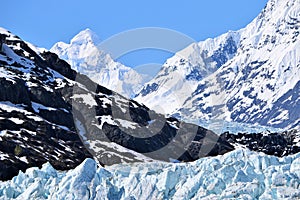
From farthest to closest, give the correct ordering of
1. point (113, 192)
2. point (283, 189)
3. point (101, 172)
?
point (101, 172) → point (113, 192) → point (283, 189)

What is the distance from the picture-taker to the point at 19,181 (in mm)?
139625

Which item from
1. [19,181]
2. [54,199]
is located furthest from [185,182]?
[19,181]

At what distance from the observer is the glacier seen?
379ft

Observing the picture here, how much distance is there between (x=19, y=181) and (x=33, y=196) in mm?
13002

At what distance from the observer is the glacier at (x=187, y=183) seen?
116 meters

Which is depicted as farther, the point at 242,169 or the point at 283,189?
the point at 242,169

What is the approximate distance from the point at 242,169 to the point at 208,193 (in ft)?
26.9

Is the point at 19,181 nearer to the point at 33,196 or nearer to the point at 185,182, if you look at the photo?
the point at 33,196

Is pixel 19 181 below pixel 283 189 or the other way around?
the other way around

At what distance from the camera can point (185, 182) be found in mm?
125688

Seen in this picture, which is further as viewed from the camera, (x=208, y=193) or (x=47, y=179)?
(x=47, y=179)

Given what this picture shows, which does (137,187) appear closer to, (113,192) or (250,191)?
(113,192)

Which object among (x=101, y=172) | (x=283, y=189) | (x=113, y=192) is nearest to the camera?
(x=283, y=189)

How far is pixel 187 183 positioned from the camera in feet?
406
